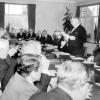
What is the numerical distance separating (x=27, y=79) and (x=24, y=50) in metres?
1.23

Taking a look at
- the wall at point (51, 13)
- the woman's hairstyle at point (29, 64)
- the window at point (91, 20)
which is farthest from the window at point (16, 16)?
the woman's hairstyle at point (29, 64)

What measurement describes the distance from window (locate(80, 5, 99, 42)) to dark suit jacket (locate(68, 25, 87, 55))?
171 inches

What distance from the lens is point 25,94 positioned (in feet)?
7.21

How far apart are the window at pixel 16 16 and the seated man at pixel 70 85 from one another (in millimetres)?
11790

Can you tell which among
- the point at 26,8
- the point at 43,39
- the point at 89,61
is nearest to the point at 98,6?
the point at 43,39

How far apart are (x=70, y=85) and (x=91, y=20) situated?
32.5 ft

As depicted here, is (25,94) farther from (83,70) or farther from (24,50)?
(24,50)

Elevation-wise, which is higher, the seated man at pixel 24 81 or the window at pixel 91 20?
the window at pixel 91 20

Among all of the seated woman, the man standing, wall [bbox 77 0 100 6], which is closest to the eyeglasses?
the seated woman

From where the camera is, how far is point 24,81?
225 centimetres

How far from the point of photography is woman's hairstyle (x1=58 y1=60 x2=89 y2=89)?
5.62 ft

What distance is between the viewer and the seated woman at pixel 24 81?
2.21 meters

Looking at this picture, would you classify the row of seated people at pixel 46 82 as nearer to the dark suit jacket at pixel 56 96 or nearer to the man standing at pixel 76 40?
the dark suit jacket at pixel 56 96

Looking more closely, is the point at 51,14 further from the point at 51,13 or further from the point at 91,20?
the point at 91,20
